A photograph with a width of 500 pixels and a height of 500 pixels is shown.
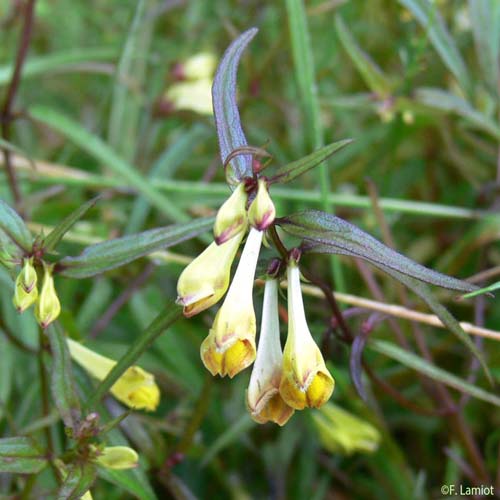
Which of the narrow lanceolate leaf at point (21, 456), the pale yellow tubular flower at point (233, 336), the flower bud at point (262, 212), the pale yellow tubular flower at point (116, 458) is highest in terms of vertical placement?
the flower bud at point (262, 212)

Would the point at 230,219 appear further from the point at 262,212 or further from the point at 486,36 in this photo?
the point at 486,36

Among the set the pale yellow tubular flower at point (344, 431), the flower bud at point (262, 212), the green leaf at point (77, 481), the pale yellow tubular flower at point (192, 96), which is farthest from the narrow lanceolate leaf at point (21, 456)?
the pale yellow tubular flower at point (192, 96)

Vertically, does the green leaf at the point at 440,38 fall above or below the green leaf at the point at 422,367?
above

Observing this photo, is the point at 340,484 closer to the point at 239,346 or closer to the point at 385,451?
the point at 385,451

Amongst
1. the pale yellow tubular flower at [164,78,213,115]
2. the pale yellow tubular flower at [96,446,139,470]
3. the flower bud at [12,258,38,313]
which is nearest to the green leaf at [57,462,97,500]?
the pale yellow tubular flower at [96,446,139,470]

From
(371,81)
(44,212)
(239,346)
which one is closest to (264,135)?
(371,81)

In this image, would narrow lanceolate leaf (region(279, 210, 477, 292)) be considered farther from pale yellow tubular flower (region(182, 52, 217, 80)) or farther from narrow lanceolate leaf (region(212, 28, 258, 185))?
pale yellow tubular flower (region(182, 52, 217, 80))

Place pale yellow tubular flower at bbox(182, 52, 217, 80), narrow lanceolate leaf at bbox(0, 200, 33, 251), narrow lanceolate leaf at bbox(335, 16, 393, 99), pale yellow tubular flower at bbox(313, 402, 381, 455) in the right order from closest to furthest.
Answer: narrow lanceolate leaf at bbox(0, 200, 33, 251), pale yellow tubular flower at bbox(313, 402, 381, 455), narrow lanceolate leaf at bbox(335, 16, 393, 99), pale yellow tubular flower at bbox(182, 52, 217, 80)

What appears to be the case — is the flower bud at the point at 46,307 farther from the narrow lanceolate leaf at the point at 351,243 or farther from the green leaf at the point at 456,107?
the green leaf at the point at 456,107
